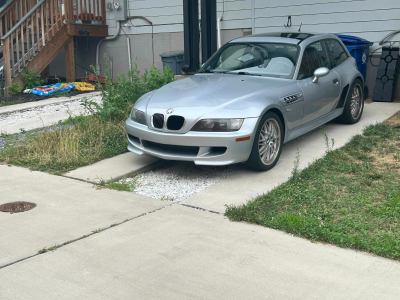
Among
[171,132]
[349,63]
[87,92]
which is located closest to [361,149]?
[349,63]

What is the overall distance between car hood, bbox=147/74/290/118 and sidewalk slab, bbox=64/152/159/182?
77cm

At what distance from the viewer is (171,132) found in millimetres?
5395

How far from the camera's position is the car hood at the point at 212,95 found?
17.6 feet

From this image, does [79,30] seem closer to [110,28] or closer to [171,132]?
[110,28]

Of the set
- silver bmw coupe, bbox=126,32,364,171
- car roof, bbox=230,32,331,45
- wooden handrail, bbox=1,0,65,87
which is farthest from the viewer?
wooden handrail, bbox=1,0,65,87

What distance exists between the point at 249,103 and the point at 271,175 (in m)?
0.83

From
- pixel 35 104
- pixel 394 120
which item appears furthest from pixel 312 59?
pixel 35 104

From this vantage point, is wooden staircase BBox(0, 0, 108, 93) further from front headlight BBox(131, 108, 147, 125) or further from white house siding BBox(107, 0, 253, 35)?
front headlight BBox(131, 108, 147, 125)

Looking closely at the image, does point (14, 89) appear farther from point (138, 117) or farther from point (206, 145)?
point (206, 145)

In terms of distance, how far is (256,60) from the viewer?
671cm

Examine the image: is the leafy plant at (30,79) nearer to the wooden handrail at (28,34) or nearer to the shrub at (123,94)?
the wooden handrail at (28,34)

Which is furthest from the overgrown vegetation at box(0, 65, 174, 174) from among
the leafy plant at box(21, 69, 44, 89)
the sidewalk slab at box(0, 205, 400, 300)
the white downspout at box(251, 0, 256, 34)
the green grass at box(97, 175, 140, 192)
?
the leafy plant at box(21, 69, 44, 89)

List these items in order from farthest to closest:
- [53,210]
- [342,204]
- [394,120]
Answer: [394,120] < [53,210] < [342,204]

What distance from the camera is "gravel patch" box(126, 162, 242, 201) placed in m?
5.15
